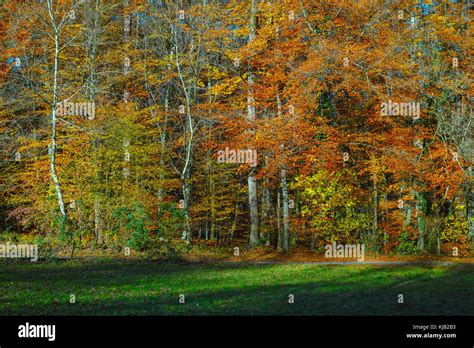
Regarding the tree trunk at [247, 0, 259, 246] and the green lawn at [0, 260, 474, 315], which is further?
the tree trunk at [247, 0, 259, 246]

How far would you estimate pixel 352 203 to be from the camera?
23.0 metres

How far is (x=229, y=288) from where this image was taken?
43.0 ft

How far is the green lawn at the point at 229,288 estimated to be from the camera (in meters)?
A: 10.2

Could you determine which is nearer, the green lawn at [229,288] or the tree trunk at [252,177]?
the green lawn at [229,288]

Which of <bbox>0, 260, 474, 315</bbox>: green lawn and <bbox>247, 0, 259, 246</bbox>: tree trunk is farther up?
<bbox>247, 0, 259, 246</bbox>: tree trunk

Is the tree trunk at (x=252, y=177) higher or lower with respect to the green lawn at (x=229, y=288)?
higher

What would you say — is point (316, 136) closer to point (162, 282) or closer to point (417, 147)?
point (417, 147)

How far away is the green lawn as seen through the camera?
33.6 ft

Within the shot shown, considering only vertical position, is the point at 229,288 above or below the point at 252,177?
below

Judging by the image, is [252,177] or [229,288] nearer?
[229,288]

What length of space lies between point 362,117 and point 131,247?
514 inches
